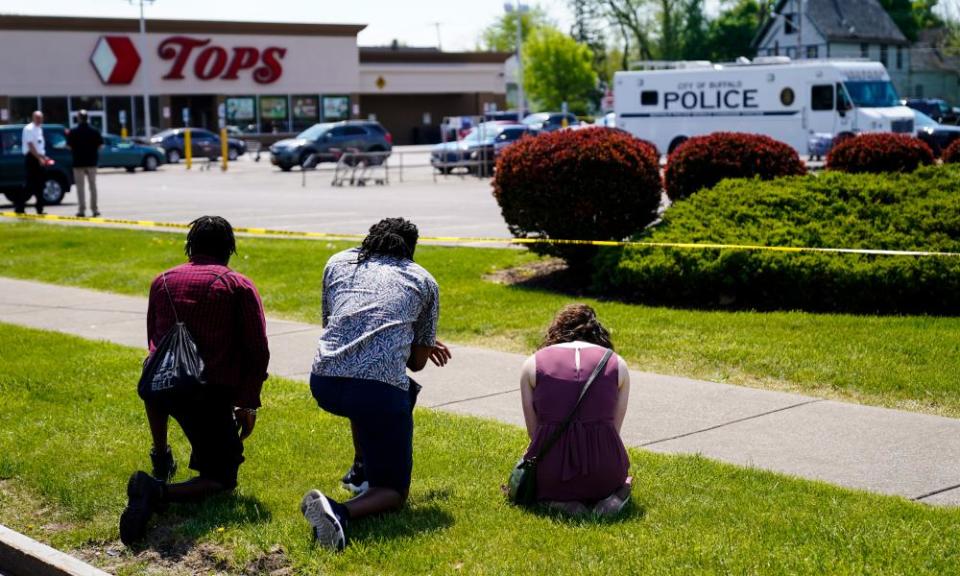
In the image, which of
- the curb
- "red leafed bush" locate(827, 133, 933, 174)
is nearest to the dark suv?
"red leafed bush" locate(827, 133, 933, 174)

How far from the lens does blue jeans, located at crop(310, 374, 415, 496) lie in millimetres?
5547

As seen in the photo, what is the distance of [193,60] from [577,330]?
59.3m

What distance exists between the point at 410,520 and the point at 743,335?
4.80m

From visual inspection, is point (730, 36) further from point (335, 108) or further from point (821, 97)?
point (821, 97)

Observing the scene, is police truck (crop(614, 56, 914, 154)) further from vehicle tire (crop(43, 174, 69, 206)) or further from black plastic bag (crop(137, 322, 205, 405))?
black plastic bag (crop(137, 322, 205, 405))

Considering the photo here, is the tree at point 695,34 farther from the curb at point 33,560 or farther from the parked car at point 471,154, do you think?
the curb at point 33,560

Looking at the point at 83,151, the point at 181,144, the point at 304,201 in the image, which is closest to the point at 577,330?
the point at 83,151

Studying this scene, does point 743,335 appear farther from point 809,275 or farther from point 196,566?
point 196,566

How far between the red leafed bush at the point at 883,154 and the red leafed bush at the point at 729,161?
2547mm

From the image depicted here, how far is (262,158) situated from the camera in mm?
56406

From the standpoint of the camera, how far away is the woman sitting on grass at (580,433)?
5594 mm

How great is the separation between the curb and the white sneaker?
35.0 inches

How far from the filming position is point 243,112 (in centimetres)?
6475

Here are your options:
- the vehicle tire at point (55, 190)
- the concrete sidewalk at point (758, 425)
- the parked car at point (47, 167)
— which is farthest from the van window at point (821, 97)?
the concrete sidewalk at point (758, 425)
